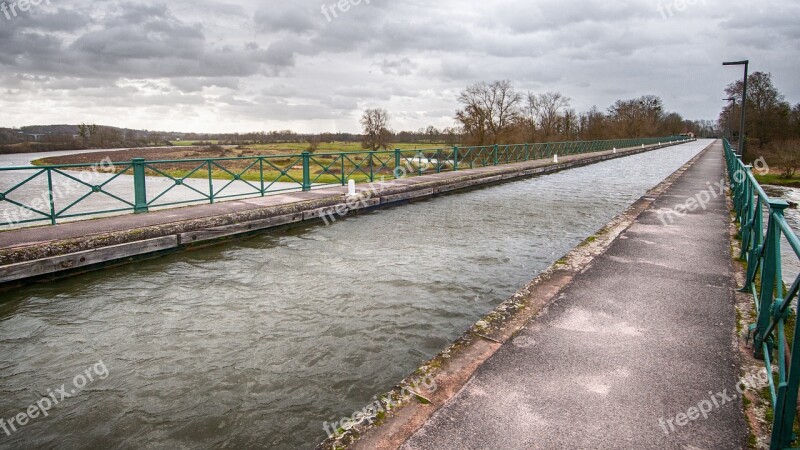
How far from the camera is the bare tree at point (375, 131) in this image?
174ft

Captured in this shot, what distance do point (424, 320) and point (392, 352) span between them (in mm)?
819

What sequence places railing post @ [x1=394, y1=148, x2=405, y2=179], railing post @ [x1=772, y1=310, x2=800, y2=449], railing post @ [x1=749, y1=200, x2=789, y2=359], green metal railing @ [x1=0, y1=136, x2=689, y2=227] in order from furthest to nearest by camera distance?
railing post @ [x1=394, y1=148, x2=405, y2=179], green metal railing @ [x1=0, y1=136, x2=689, y2=227], railing post @ [x1=749, y1=200, x2=789, y2=359], railing post @ [x1=772, y1=310, x2=800, y2=449]

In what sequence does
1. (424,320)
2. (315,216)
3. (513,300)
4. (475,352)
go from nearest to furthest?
(475,352) → (513,300) → (424,320) → (315,216)

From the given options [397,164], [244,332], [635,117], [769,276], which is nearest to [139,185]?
[244,332]

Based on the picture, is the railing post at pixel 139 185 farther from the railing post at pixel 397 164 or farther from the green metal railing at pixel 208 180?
the railing post at pixel 397 164

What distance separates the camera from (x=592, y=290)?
4.96m

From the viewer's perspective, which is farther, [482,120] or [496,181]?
[482,120]

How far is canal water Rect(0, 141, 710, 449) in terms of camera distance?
11.5ft

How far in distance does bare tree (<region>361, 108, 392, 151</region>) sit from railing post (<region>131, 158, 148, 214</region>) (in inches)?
1688

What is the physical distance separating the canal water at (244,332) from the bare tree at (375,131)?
147 feet

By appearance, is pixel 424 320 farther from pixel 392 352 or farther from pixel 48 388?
pixel 48 388

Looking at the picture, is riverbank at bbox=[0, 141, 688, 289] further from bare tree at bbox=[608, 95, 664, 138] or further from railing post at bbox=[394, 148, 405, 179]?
bare tree at bbox=[608, 95, 664, 138]

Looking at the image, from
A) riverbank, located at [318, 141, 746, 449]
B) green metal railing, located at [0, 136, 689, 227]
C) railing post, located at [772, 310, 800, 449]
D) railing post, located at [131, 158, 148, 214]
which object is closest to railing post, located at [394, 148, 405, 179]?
green metal railing, located at [0, 136, 689, 227]

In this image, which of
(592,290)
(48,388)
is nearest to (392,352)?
(592,290)
